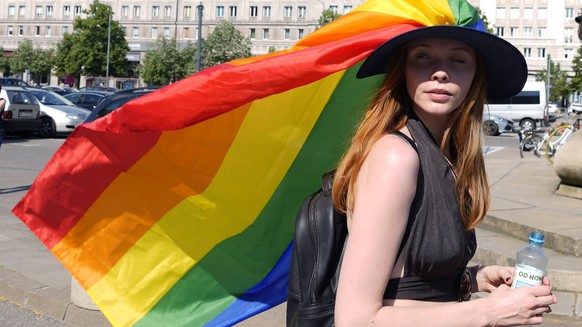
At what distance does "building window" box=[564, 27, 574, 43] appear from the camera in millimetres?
90875

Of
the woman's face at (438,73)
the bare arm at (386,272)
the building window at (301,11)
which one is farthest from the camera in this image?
the building window at (301,11)

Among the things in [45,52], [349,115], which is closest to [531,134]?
[349,115]

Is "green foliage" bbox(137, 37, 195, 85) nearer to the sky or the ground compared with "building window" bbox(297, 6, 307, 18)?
nearer to the ground

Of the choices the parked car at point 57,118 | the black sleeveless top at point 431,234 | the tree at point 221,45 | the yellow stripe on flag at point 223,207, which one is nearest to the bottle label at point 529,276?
the black sleeveless top at point 431,234

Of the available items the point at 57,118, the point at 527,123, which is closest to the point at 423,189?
the point at 57,118

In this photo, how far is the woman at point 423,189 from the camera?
1.79m

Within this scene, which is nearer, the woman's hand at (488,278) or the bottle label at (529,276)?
the bottle label at (529,276)

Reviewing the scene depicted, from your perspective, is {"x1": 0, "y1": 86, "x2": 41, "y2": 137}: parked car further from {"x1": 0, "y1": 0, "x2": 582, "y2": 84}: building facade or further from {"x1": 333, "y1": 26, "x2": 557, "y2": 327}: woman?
{"x1": 0, "y1": 0, "x2": 582, "y2": 84}: building facade

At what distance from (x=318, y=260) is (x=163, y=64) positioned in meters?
79.6

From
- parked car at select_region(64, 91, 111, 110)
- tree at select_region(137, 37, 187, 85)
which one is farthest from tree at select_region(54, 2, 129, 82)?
parked car at select_region(64, 91, 111, 110)

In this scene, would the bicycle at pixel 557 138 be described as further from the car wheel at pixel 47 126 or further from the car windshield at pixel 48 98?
the car windshield at pixel 48 98

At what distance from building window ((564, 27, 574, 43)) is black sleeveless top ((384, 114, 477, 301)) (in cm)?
9553

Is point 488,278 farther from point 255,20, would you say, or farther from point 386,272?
point 255,20

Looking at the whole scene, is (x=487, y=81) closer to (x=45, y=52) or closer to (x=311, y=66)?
(x=311, y=66)
